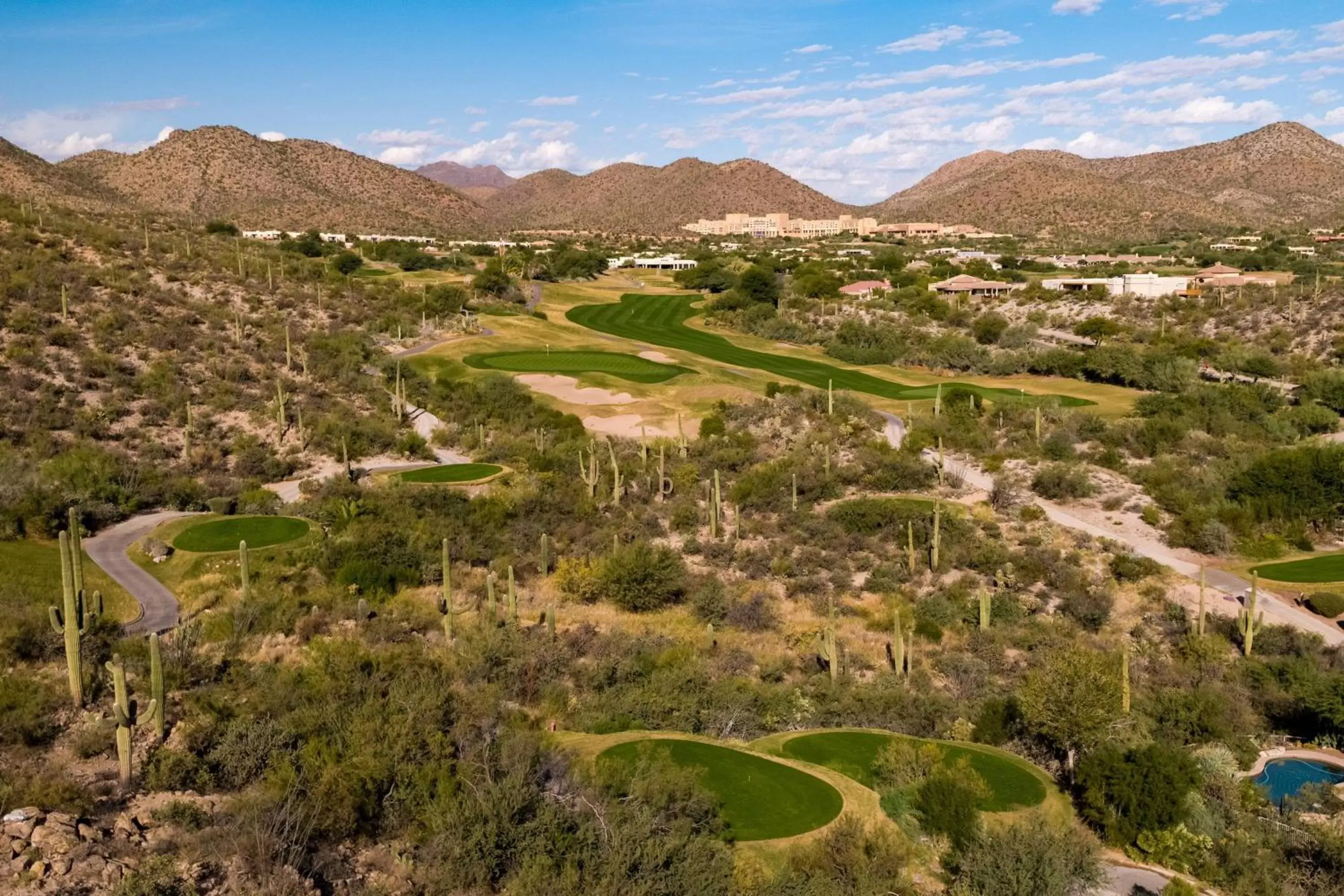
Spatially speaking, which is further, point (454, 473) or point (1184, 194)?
point (1184, 194)

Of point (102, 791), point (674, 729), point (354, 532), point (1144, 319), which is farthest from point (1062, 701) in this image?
point (1144, 319)

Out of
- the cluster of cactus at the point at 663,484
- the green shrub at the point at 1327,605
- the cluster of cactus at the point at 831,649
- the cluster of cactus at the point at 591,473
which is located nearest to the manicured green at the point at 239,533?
the cluster of cactus at the point at 591,473

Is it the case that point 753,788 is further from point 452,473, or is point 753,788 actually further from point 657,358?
point 657,358

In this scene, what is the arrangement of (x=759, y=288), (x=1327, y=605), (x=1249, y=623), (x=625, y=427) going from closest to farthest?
(x=1249, y=623), (x=1327, y=605), (x=625, y=427), (x=759, y=288)

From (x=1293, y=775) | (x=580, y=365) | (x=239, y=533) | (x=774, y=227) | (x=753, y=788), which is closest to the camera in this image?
(x=753, y=788)

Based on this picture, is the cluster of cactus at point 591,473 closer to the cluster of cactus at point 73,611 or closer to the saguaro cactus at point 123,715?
the cluster of cactus at point 73,611

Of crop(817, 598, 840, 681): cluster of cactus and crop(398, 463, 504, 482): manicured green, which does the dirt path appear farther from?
crop(817, 598, 840, 681): cluster of cactus

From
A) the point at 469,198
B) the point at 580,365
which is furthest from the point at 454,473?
the point at 469,198
